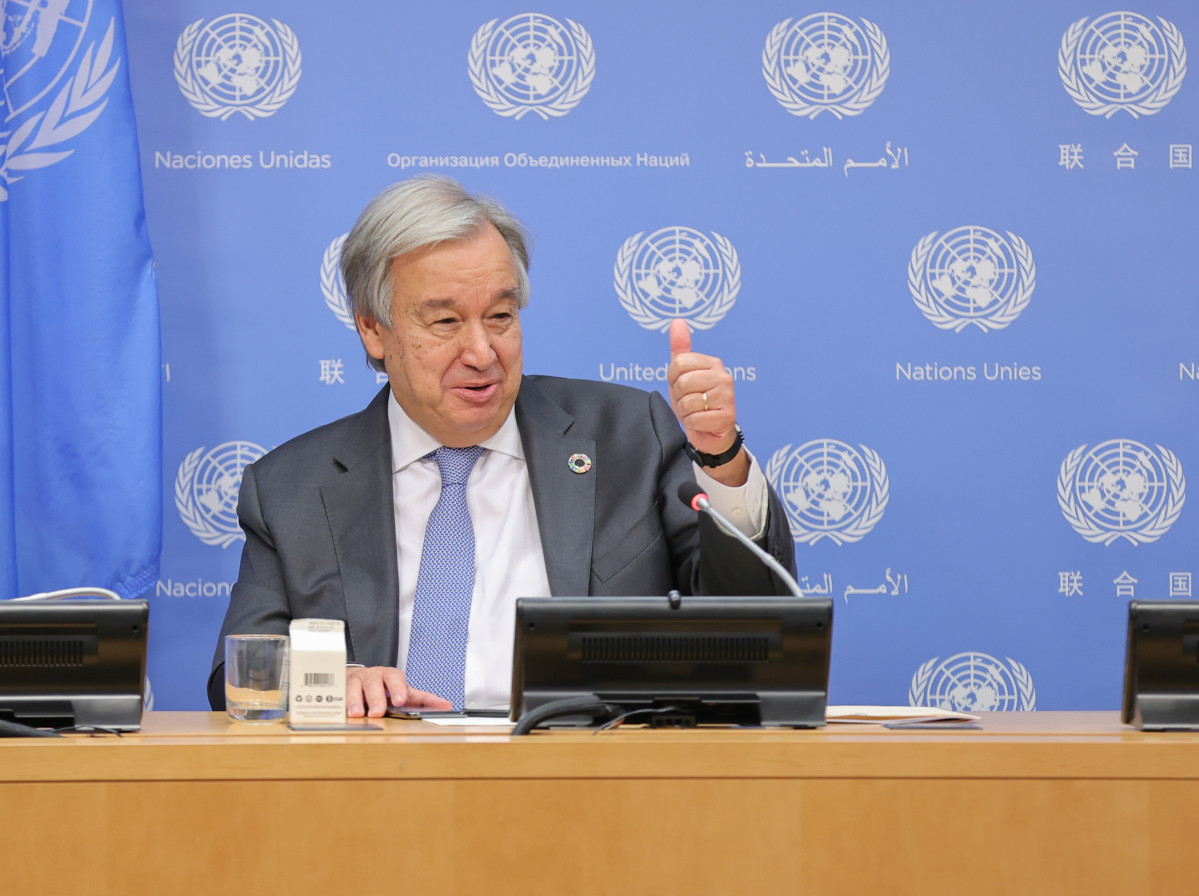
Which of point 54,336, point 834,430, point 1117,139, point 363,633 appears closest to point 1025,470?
point 834,430

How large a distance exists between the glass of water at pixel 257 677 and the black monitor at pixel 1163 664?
3.84 feet

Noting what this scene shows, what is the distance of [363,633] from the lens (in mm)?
2354

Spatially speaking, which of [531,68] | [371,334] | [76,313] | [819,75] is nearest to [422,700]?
[371,334]

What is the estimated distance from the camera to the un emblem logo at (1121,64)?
10.1 ft

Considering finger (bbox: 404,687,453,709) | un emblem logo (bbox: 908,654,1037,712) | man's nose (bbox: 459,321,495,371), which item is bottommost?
un emblem logo (bbox: 908,654,1037,712)

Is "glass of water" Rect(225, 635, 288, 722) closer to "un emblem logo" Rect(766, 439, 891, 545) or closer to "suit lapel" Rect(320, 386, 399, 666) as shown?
"suit lapel" Rect(320, 386, 399, 666)

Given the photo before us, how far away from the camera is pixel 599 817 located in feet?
4.20

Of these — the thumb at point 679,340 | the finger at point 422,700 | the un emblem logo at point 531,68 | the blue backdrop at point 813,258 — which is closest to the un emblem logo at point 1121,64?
the blue backdrop at point 813,258

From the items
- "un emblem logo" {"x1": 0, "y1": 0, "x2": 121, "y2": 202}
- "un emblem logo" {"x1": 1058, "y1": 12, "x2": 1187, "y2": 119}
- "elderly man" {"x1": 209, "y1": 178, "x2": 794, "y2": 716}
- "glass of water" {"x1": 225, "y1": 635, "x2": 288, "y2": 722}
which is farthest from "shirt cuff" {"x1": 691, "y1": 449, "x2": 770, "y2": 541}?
"un emblem logo" {"x1": 0, "y1": 0, "x2": 121, "y2": 202}

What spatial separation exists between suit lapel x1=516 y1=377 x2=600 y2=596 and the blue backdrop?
47 cm

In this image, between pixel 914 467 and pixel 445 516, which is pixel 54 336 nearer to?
pixel 445 516

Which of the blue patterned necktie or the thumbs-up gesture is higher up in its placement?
the thumbs-up gesture

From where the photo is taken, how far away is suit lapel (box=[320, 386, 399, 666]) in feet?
7.74

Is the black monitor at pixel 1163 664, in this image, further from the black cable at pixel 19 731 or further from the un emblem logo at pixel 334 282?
the un emblem logo at pixel 334 282
